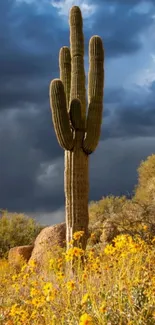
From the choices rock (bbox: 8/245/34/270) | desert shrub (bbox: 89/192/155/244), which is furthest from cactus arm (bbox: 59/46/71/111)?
rock (bbox: 8/245/34/270)

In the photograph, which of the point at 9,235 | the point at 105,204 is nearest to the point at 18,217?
the point at 9,235

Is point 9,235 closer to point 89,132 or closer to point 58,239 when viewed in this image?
point 58,239

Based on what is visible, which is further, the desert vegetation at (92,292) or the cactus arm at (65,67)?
the cactus arm at (65,67)

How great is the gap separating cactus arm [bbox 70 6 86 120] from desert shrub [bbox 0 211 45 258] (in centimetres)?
873

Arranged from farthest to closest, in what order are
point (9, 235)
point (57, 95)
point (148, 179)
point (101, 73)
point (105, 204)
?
point (148, 179)
point (105, 204)
point (9, 235)
point (101, 73)
point (57, 95)

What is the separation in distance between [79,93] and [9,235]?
8949 millimetres

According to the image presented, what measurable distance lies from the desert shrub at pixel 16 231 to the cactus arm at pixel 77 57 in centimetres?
873

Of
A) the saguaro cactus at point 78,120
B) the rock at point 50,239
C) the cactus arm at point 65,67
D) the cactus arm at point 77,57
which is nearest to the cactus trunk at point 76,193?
the saguaro cactus at point 78,120

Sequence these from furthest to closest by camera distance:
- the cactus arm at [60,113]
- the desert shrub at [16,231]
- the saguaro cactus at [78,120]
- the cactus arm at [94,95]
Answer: the desert shrub at [16,231], the cactus arm at [94,95], the saguaro cactus at [78,120], the cactus arm at [60,113]

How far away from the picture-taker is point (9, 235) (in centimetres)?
2186

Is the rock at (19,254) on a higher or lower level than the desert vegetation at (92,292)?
higher

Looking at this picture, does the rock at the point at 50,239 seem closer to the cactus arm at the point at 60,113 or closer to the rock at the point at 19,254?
the rock at the point at 19,254

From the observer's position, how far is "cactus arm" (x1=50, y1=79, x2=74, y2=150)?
13.5m

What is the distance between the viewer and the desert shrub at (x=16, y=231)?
71.6 feet
